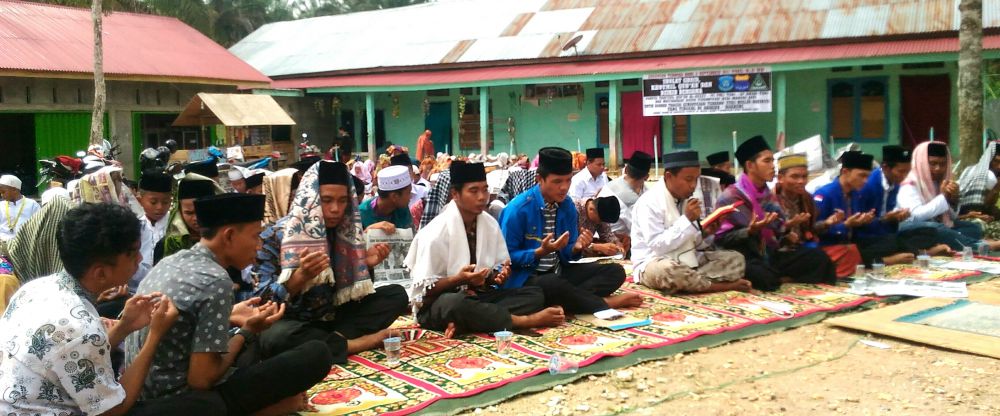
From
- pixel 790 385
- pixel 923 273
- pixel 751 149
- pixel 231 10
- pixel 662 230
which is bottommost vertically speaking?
pixel 790 385

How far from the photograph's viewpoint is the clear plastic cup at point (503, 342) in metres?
4.48

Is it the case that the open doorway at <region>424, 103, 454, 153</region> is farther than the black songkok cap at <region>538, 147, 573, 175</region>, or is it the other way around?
the open doorway at <region>424, 103, 454, 153</region>

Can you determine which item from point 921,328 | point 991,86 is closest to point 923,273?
point 921,328

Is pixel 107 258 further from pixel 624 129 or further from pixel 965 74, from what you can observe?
pixel 624 129

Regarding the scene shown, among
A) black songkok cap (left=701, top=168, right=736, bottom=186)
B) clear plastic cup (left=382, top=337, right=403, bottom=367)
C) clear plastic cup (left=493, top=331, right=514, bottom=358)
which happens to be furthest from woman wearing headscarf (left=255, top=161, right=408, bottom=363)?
black songkok cap (left=701, top=168, right=736, bottom=186)

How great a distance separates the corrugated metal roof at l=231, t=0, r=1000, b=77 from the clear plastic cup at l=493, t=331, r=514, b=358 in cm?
1215

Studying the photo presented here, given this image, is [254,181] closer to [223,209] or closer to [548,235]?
[548,235]

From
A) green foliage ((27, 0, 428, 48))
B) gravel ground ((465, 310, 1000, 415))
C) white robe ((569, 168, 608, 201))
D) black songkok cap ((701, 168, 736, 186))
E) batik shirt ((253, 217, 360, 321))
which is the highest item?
green foliage ((27, 0, 428, 48))

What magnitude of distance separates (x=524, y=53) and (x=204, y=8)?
18.9 m

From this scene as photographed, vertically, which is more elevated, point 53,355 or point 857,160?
point 857,160

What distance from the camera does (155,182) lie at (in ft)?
16.9

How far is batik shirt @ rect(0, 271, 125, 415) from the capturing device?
2406 mm

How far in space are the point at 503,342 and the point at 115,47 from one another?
594 inches

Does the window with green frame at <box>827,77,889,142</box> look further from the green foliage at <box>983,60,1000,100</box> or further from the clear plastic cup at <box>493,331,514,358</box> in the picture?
the clear plastic cup at <box>493,331,514,358</box>
